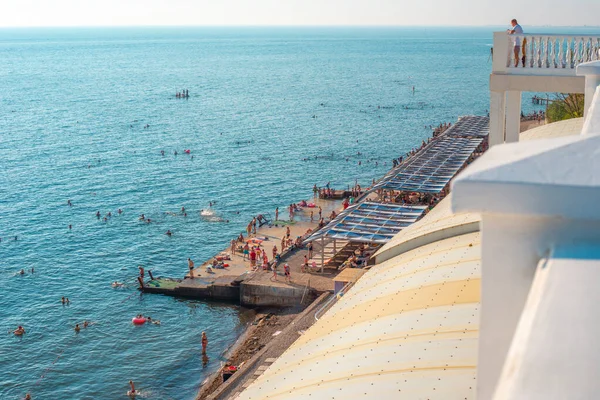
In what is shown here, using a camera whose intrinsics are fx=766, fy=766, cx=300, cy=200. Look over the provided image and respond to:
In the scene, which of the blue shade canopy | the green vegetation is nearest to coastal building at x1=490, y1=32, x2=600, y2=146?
the blue shade canopy

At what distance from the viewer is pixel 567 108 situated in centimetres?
5772

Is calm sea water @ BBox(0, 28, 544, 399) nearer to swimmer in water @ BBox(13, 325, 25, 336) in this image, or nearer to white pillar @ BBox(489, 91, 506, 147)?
swimmer in water @ BBox(13, 325, 25, 336)

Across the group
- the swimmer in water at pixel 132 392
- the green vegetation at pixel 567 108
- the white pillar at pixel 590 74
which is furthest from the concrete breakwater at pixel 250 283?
the white pillar at pixel 590 74

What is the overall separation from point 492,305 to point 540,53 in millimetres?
16996

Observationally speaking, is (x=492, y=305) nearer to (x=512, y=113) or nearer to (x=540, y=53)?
(x=540, y=53)

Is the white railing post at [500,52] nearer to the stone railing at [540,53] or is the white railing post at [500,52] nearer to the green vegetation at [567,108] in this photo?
the stone railing at [540,53]

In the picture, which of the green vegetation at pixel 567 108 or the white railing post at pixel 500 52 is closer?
the white railing post at pixel 500 52

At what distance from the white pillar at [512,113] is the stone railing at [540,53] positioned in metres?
1.00

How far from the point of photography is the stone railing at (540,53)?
19391 millimetres

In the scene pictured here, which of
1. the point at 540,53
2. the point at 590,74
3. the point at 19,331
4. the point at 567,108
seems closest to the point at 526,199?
the point at 590,74

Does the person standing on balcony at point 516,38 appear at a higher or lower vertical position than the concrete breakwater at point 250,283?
higher

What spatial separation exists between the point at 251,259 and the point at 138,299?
23.5 ft

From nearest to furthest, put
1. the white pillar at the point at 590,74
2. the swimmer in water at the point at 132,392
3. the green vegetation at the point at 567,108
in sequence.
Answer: the white pillar at the point at 590,74, the swimmer in water at the point at 132,392, the green vegetation at the point at 567,108

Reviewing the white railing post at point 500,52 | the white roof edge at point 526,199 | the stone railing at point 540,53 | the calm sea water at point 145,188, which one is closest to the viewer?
the white roof edge at point 526,199
